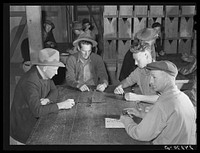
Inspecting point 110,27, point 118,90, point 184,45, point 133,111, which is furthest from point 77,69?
point 184,45

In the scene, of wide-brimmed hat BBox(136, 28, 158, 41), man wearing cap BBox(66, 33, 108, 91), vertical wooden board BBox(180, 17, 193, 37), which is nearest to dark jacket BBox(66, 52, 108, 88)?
man wearing cap BBox(66, 33, 108, 91)

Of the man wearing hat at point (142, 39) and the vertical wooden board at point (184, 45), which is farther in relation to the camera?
the vertical wooden board at point (184, 45)

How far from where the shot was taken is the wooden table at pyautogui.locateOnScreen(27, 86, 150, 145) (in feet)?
8.65

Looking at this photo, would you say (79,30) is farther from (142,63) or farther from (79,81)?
(142,63)

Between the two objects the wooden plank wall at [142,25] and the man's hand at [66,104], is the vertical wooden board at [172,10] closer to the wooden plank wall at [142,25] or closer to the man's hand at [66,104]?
the wooden plank wall at [142,25]

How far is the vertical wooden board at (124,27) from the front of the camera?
20.3 feet

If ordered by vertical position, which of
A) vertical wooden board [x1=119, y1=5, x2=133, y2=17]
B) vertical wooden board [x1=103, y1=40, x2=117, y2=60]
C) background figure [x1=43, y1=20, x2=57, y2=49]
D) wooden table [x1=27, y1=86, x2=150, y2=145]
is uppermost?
vertical wooden board [x1=119, y1=5, x2=133, y2=17]

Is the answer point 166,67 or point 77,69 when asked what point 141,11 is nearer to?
point 77,69

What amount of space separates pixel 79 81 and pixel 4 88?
73.2 inches

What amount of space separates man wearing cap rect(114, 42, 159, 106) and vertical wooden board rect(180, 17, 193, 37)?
120 inches

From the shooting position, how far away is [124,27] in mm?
6258

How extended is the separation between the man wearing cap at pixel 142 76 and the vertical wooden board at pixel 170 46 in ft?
9.63

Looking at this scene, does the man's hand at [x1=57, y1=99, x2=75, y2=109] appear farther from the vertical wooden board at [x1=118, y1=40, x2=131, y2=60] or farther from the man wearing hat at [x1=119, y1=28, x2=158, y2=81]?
the vertical wooden board at [x1=118, y1=40, x2=131, y2=60]

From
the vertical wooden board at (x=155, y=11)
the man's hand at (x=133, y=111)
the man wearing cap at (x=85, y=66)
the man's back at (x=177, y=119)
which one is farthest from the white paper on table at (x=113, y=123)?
the vertical wooden board at (x=155, y=11)
